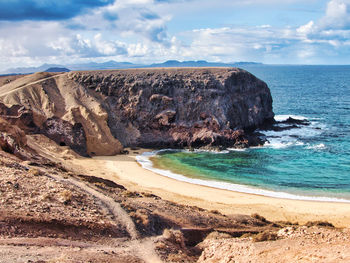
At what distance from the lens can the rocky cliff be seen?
43.4 m

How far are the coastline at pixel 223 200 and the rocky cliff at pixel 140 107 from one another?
8389mm

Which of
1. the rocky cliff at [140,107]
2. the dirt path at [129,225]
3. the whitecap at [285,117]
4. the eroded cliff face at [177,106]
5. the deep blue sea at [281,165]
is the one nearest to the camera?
the dirt path at [129,225]

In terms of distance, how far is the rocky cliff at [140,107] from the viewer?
43375 millimetres

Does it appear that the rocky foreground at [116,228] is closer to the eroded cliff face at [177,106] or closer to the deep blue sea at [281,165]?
the deep blue sea at [281,165]

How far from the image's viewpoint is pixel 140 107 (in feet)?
164

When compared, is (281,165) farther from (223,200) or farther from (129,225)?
(129,225)

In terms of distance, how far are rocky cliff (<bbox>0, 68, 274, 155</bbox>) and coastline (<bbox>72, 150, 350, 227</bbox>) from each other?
8.39m

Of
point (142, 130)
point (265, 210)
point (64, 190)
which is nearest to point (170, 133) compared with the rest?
point (142, 130)

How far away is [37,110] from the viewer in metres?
43.1

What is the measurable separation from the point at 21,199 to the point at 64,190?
7.28 feet

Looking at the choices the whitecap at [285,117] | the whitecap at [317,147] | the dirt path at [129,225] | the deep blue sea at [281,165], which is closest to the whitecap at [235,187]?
the deep blue sea at [281,165]

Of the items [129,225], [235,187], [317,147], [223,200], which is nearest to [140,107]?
[235,187]

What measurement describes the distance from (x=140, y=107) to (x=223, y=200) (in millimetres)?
25262

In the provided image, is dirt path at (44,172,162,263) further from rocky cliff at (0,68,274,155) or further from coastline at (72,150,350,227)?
rocky cliff at (0,68,274,155)
